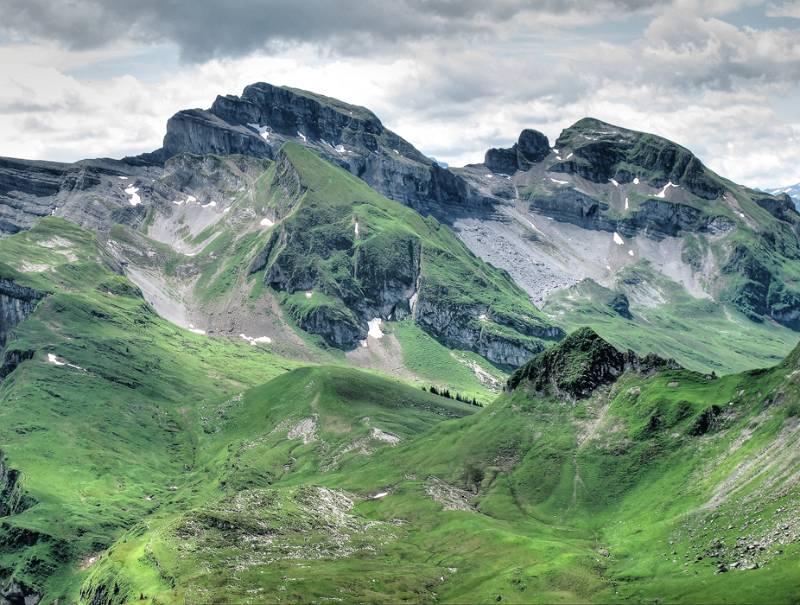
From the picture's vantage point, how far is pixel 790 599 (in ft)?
603

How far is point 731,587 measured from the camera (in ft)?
656

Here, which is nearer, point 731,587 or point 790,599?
point 790,599

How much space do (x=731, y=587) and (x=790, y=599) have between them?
677 inches
